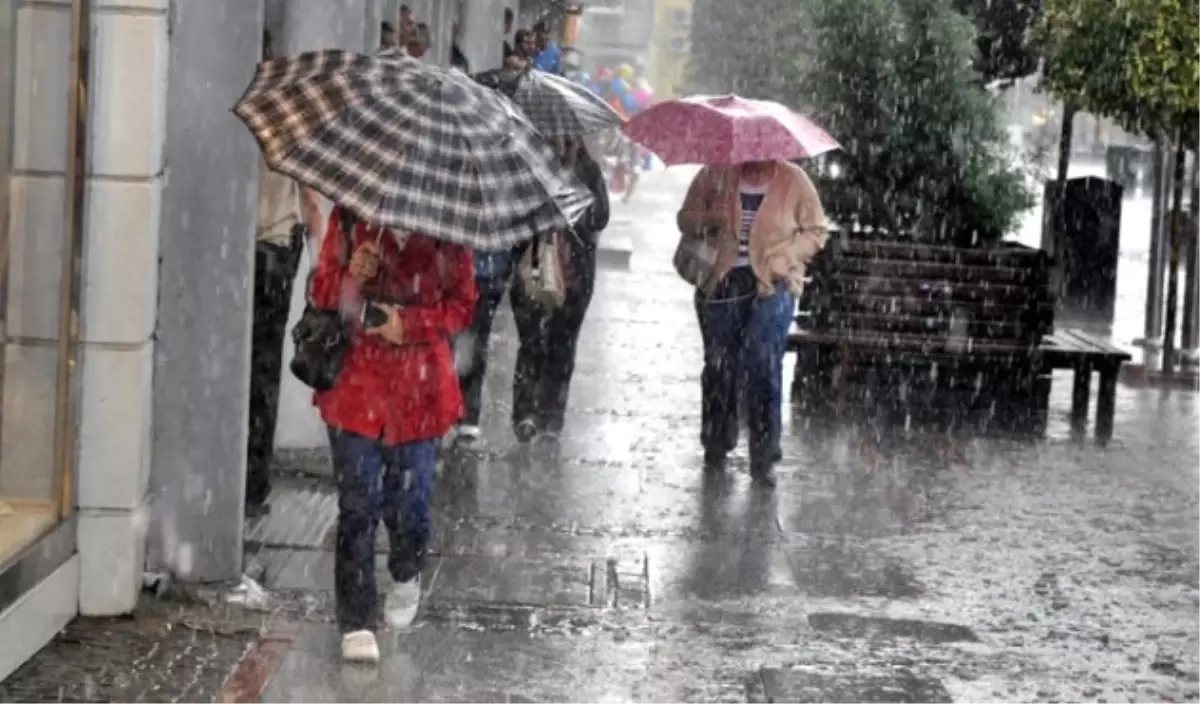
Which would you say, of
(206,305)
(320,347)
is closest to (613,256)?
(206,305)

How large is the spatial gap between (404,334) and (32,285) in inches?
49.6

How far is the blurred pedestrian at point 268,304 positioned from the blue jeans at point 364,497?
2001mm

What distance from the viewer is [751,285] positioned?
11070 mm

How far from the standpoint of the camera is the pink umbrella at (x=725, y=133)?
1079 centimetres

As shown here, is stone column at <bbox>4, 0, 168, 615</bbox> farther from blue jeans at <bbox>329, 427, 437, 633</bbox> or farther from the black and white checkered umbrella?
blue jeans at <bbox>329, 427, 437, 633</bbox>

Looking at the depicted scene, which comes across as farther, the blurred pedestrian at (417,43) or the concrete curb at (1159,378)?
the concrete curb at (1159,378)

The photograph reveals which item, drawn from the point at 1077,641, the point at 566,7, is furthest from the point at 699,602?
the point at 566,7

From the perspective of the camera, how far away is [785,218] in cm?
1096

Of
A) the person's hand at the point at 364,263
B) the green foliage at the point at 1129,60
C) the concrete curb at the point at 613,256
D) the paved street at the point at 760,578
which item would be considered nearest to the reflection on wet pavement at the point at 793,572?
Result: the paved street at the point at 760,578

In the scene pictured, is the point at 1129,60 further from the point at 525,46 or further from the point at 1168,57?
the point at 525,46

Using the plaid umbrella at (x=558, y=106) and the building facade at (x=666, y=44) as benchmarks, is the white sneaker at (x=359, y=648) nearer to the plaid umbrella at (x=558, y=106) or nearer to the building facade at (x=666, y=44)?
the plaid umbrella at (x=558, y=106)

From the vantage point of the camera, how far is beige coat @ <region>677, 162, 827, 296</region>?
10938 millimetres

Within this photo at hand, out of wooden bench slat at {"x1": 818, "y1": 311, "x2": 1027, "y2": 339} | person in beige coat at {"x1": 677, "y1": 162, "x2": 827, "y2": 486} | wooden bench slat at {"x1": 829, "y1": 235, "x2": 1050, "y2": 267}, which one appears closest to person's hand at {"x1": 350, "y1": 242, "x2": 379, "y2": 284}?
person in beige coat at {"x1": 677, "y1": 162, "x2": 827, "y2": 486}

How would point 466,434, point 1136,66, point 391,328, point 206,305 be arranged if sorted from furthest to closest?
1. point 1136,66
2. point 466,434
3. point 206,305
4. point 391,328
